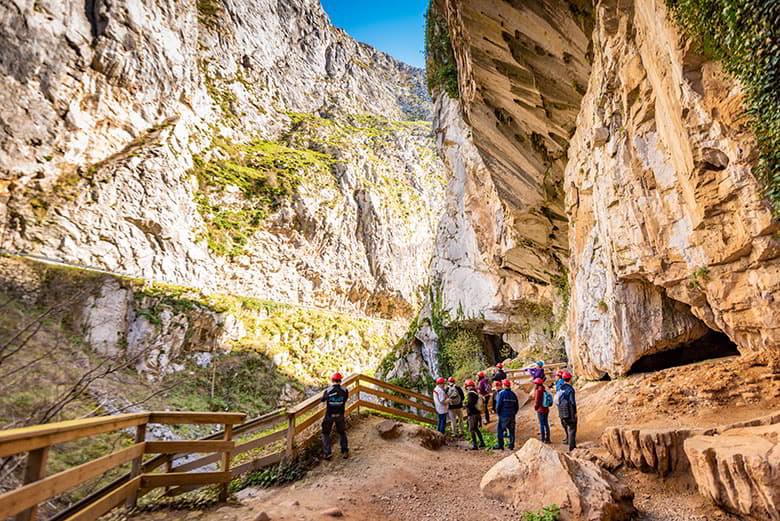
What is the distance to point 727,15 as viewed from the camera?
17.5ft

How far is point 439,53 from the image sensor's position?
1725 centimetres

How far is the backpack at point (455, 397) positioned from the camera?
9133mm

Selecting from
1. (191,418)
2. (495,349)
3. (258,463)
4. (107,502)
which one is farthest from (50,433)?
(495,349)

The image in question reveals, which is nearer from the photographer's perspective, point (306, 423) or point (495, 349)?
point (306, 423)

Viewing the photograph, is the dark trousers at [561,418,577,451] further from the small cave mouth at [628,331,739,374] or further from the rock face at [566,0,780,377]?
the small cave mouth at [628,331,739,374]

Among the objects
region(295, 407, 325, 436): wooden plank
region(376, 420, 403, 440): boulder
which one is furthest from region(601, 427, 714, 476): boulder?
region(295, 407, 325, 436): wooden plank

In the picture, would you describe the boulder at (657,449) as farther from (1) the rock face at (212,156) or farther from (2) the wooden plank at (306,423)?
(1) the rock face at (212,156)

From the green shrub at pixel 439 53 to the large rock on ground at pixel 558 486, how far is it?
55.2 feet

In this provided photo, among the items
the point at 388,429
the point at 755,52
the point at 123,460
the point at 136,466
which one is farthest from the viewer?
the point at 388,429

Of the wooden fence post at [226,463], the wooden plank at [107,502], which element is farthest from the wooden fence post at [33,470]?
the wooden fence post at [226,463]

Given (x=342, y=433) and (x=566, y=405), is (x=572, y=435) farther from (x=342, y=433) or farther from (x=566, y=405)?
(x=342, y=433)

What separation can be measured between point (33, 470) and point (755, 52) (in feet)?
30.3

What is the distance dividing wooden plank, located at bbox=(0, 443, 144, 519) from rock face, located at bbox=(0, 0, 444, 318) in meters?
26.7

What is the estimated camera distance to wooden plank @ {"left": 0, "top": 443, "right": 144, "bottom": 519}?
2064 mm
